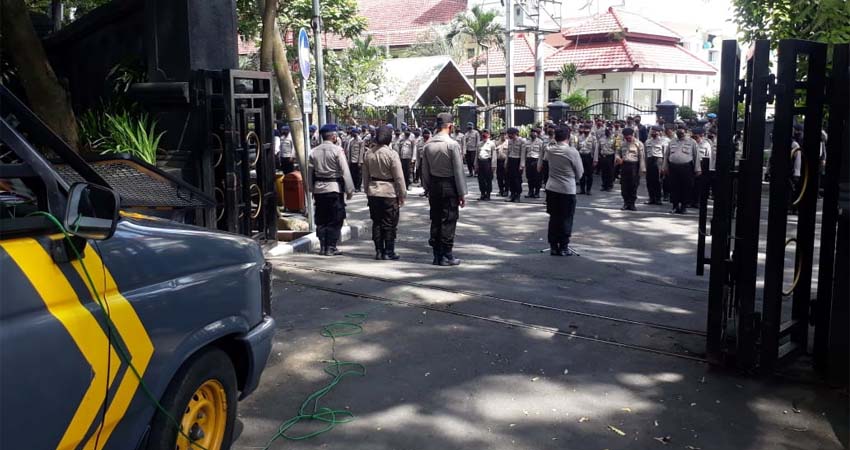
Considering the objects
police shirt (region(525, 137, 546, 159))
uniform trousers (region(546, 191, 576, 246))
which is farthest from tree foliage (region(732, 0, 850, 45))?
police shirt (region(525, 137, 546, 159))

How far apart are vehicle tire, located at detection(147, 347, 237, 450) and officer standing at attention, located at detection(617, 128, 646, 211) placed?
1302 centimetres

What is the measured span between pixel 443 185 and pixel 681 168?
7.59 meters

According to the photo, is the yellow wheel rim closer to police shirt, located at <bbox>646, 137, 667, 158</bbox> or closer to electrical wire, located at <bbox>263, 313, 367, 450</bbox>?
electrical wire, located at <bbox>263, 313, 367, 450</bbox>

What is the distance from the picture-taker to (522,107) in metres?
27.4

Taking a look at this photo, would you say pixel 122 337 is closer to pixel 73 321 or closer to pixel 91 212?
pixel 73 321

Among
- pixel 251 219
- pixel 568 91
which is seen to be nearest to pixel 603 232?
pixel 251 219

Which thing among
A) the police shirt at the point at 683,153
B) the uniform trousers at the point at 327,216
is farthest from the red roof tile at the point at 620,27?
the uniform trousers at the point at 327,216

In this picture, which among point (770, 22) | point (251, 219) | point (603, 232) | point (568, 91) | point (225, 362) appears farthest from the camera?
point (568, 91)

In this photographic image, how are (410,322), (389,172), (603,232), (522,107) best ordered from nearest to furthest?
(410,322) → (389,172) → (603,232) → (522,107)

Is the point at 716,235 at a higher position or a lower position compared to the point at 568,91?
lower

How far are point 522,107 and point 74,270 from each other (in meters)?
25.6

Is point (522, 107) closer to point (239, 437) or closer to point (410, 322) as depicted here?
point (410, 322)

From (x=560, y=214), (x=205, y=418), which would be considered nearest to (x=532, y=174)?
(x=560, y=214)

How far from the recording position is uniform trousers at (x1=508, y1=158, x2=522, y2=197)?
57.6 ft
